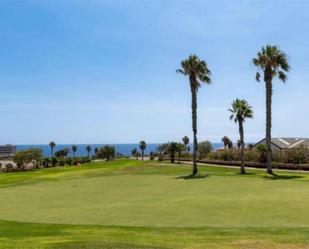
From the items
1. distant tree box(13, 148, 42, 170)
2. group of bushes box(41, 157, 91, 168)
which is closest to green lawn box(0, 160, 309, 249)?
distant tree box(13, 148, 42, 170)

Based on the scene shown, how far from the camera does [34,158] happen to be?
347 feet

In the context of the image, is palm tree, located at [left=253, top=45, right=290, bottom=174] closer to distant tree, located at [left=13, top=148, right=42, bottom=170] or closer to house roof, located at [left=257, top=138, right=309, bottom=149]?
house roof, located at [left=257, top=138, right=309, bottom=149]

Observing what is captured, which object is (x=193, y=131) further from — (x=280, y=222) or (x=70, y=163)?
(x=70, y=163)

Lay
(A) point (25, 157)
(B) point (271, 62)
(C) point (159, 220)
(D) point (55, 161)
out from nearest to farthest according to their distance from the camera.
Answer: (C) point (159, 220), (B) point (271, 62), (A) point (25, 157), (D) point (55, 161)

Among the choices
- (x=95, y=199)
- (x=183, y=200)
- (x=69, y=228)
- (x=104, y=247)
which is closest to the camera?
(x=104, y=247)

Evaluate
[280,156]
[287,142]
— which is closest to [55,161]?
[287,142]

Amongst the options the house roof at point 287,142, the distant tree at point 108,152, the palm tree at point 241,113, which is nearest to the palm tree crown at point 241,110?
the palm tree at point 241,113

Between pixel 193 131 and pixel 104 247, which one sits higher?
pixel 193 131

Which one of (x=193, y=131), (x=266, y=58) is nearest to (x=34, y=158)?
(x=193, y=131)

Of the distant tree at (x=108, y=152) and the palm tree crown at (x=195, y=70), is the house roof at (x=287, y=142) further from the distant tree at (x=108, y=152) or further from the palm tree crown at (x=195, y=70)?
the distant tree at (x=108, y=152)

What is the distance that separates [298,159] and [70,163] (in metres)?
66.7

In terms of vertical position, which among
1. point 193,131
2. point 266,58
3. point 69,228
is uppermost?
point 266,58

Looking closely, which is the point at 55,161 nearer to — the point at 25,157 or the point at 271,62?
the point at 25,157

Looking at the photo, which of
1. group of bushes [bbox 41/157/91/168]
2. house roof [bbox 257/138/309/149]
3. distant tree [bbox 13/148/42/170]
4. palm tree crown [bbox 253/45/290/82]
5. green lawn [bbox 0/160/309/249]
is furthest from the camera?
group of bushes [bbox 41/157/91/168]
